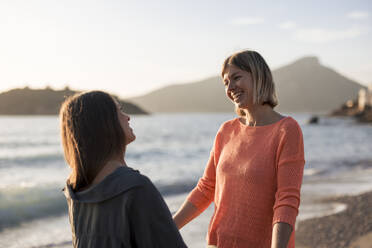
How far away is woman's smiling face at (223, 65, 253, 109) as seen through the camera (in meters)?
1.94

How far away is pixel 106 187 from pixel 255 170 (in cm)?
87

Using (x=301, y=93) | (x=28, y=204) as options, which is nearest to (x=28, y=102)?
(x=28, y=204)

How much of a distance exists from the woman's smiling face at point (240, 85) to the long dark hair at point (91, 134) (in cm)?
86

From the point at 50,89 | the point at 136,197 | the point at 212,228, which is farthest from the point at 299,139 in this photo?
the point at 50,89

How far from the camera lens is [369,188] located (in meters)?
10.3

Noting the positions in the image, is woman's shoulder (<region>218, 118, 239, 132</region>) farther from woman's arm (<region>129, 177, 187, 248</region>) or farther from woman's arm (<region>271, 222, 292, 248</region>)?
woman's arm (<region>129, 177, 187, 248</region>)

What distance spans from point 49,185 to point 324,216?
8.25 metres

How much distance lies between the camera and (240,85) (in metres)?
1.95

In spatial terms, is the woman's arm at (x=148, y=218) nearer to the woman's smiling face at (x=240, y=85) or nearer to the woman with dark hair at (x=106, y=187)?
the woman with dark hair at (x=106, y=187)

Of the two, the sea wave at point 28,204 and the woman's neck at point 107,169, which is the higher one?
the woman's neck at point 107,169

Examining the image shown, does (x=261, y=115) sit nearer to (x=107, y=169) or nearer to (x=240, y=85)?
(x=240, y=85)

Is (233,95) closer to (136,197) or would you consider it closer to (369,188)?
(136,197)

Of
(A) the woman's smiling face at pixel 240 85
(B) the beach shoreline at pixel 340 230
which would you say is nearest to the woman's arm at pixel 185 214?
(A) the woman's smiling face at pixel 240 85

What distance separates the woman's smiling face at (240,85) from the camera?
6.35 ft
